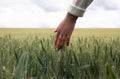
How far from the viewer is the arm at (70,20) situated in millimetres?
1539

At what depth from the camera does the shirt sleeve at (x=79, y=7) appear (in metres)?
1.53

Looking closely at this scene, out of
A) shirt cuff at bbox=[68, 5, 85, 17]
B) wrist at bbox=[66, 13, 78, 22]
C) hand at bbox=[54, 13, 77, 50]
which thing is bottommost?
hand at bbox=[54, 13, 77, 50]

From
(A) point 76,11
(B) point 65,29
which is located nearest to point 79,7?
(A) point 76,11

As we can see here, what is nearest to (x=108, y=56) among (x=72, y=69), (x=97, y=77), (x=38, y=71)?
(x=97, y=77)

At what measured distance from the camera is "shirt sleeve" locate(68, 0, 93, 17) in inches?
60.4

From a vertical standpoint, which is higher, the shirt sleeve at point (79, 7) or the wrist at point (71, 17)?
the shirt sleeve at point (79, 7)

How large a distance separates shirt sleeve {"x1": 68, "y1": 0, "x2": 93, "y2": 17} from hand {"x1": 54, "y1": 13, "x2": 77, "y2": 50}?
42mm

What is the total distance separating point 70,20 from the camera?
1578 millimetres

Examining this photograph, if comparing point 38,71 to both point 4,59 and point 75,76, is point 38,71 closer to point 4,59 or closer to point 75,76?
point 75,76

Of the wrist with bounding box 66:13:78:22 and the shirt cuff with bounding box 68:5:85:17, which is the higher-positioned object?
the shirt cuff with bounding box 68:5:85:17

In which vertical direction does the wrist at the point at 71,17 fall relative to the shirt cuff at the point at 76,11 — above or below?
below

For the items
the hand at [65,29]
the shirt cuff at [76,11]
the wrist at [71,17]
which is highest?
the shirt cuff at [76,11]

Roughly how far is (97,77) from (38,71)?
0.33m

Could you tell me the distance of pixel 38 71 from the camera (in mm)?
1588
